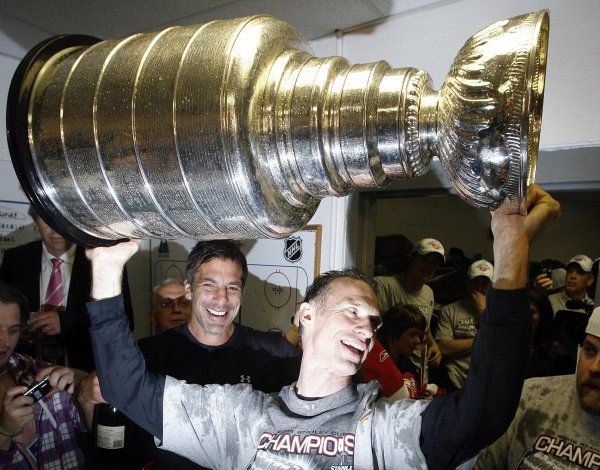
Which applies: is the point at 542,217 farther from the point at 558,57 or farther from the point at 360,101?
the point at 558,57

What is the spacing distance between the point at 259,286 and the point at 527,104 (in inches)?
69.8

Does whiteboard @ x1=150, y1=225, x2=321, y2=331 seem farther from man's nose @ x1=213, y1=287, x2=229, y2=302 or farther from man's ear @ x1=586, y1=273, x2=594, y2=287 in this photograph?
man's ear @ x1=586, y1=273, x2=594, y2=287

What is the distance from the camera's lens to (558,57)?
1.40 meters

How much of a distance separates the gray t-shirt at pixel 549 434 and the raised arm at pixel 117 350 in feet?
3.57

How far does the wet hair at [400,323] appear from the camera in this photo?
6.63ft

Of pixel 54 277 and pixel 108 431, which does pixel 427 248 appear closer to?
pixel 108 431

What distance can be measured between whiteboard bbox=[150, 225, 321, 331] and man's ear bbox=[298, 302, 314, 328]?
28.1 inches

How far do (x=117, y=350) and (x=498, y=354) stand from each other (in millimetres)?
742

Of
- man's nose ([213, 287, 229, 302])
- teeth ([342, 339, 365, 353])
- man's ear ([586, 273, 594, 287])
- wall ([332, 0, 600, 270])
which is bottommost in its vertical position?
man's ear ([586, 273, 594, 287])

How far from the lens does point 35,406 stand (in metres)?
1.41

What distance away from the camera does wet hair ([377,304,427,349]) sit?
6.63ft

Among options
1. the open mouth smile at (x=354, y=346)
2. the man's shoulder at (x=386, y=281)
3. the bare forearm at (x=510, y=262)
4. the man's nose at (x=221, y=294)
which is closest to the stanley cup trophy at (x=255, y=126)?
the bare forearm at (x=510, y=262)

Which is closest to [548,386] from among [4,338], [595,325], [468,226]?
[595,325]

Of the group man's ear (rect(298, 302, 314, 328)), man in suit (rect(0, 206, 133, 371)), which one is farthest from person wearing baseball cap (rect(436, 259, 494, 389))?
man in suit (rect(0, 206, 133, 371))
